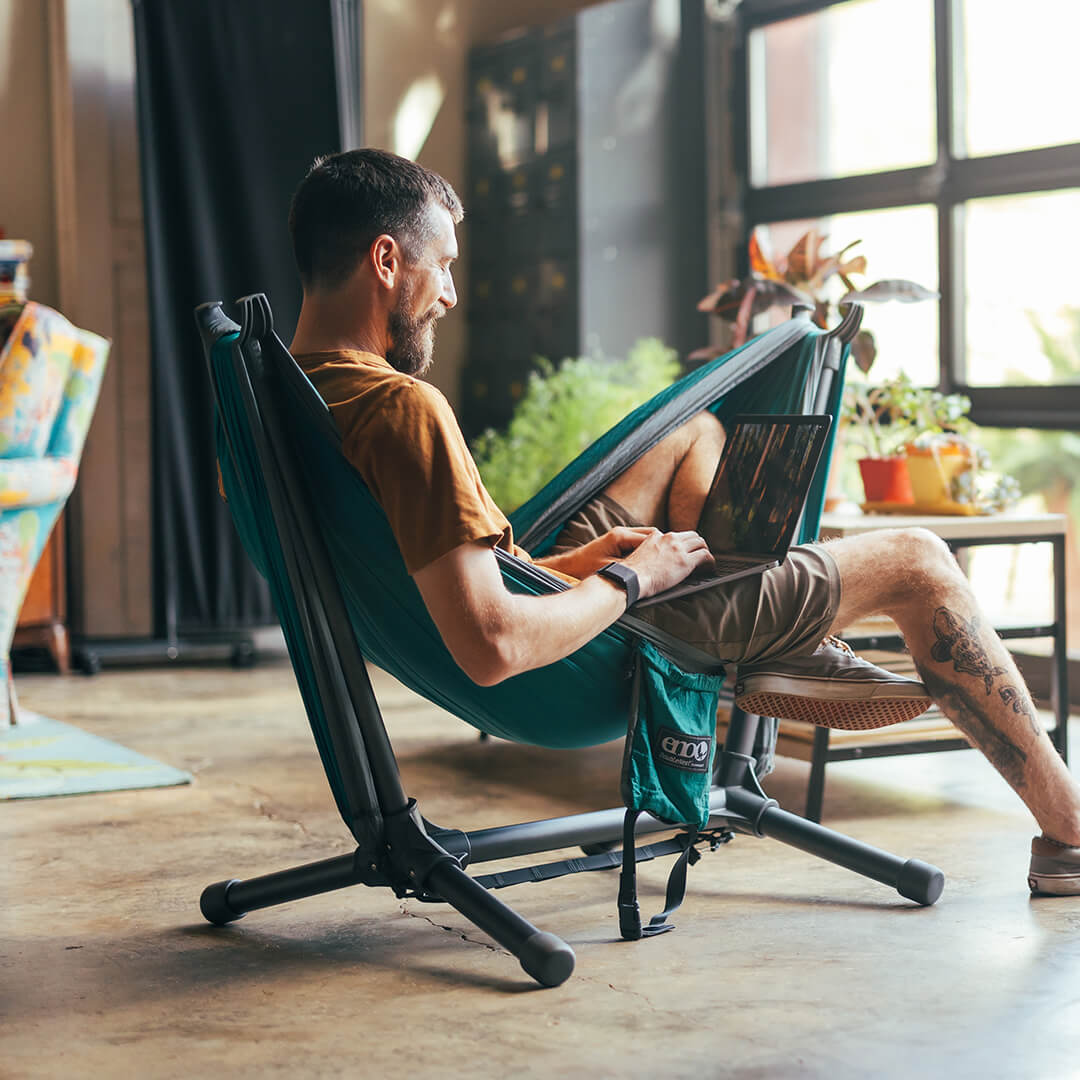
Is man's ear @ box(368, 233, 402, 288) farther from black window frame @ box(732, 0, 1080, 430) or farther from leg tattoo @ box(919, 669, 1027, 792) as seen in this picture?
black window frame @ box(732, 0, 1080, 430)

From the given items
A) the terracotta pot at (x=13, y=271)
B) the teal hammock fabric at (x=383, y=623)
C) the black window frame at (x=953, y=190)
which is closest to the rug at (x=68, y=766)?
the teal hammock fabric at (x=383, y=623)

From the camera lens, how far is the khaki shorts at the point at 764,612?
6.09ft

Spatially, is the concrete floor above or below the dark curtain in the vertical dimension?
below

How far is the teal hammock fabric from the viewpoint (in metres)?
1.71

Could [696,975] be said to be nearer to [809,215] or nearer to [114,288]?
[809,215]

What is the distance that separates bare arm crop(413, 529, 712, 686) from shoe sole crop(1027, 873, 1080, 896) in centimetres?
78

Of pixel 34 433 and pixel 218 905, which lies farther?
pixel 34 433

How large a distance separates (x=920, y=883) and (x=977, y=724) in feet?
0.83

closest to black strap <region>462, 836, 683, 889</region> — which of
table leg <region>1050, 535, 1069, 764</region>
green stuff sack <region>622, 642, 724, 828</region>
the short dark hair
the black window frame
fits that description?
green stuff sack <region>622, 642, 724, 828</region>

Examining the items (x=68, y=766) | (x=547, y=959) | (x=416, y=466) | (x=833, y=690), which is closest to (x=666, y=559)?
(x=833, y=690)

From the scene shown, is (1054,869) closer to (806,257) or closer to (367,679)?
(367,679)

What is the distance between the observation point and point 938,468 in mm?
2920

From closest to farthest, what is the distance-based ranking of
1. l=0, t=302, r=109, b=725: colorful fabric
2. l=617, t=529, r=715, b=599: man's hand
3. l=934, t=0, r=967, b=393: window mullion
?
l=617, t=529, r=715, b=599: man's hand → l=0, t=302, r=109, b=725: colorful fabric → l=934, t=0, r=967, b=393: window mullion

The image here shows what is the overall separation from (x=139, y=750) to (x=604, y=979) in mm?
1889
